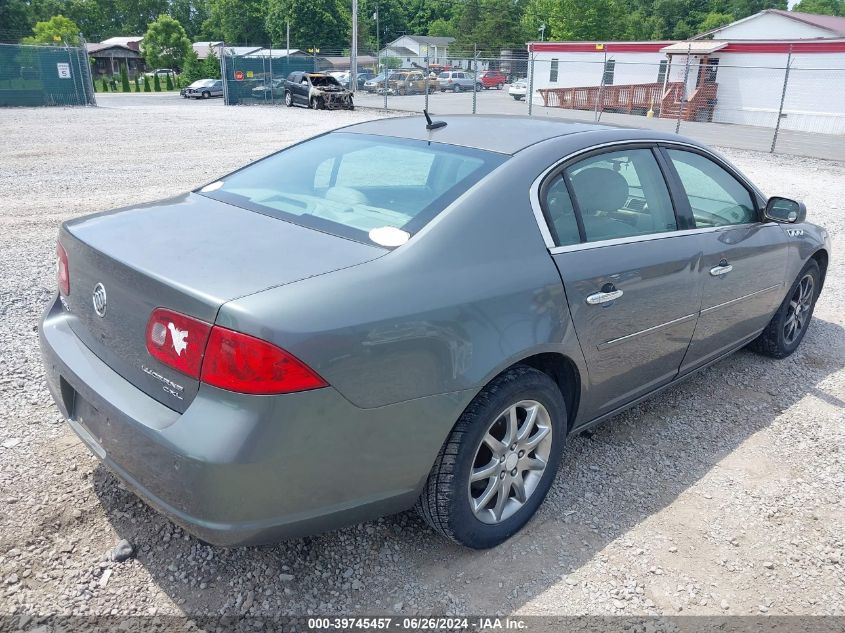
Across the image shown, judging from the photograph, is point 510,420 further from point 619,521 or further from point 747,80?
point 747,80

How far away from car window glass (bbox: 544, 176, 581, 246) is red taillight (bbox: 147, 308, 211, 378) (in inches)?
57.5

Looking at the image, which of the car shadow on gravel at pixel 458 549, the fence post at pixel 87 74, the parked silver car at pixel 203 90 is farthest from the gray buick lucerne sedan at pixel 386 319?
the parked silver car at pixel 203 90

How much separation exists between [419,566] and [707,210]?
8.01 ft

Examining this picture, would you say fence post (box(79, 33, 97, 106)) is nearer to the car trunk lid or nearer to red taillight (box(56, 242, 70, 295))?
red taillight (box(56, 242, 70, 295))

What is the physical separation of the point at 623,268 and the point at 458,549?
1.39 meters

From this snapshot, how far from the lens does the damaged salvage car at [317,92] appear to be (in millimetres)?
28297

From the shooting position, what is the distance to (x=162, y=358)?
2143mm

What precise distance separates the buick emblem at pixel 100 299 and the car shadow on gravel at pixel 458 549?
905 mm

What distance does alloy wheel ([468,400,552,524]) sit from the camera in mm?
2605

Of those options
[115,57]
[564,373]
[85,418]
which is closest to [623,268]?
[564,373]

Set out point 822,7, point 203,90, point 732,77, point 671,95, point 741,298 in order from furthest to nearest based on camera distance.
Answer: point 822,7 < point 203,90 < point 732,77 < point 671,95 < point 741,298

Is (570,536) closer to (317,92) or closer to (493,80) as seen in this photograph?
(317,92)

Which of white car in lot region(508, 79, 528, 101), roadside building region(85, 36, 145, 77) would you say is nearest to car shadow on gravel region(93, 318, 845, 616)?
white car in lot region(508, 79, 528, 101)

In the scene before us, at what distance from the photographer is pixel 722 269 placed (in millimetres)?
3564
